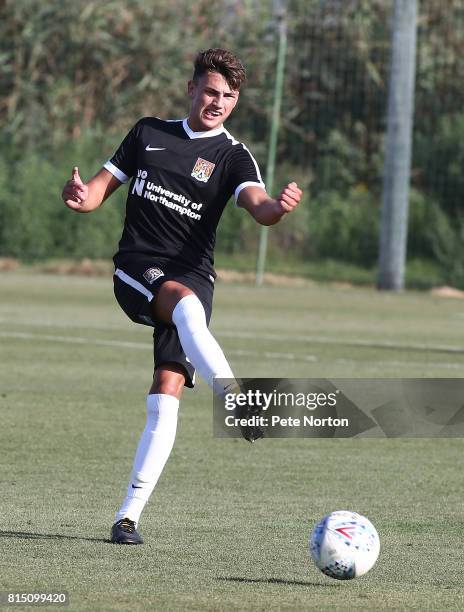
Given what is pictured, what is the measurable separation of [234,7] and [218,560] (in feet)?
86.8

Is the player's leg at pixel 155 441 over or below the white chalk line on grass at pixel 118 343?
below

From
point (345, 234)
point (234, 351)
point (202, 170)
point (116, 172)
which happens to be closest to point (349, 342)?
point (234, 351)

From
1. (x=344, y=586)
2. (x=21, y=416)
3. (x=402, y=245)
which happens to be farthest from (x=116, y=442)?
(x=402, y=245)

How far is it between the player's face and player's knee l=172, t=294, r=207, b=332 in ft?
2.77

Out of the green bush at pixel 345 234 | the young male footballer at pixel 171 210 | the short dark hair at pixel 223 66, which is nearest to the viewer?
the young male footballer at pixel 171 210

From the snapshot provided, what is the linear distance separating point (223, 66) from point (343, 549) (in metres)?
2.20

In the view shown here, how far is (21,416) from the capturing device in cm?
1017

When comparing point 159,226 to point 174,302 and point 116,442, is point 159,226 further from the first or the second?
point 116,442

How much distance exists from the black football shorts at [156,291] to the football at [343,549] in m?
1.17

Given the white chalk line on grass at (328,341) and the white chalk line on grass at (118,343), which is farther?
the white chalk line on grass at (328,341)

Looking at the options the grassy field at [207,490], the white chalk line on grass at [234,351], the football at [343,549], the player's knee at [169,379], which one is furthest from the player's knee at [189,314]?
the white chalk line on grass at [234,351]

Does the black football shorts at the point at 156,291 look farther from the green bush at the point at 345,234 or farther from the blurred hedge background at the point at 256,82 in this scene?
the blurred hedge background at the point at 256,82

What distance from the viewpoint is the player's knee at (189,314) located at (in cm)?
608

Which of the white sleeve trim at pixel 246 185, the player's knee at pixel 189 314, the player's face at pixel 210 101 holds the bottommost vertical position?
the player's knee at pixel 189 314
